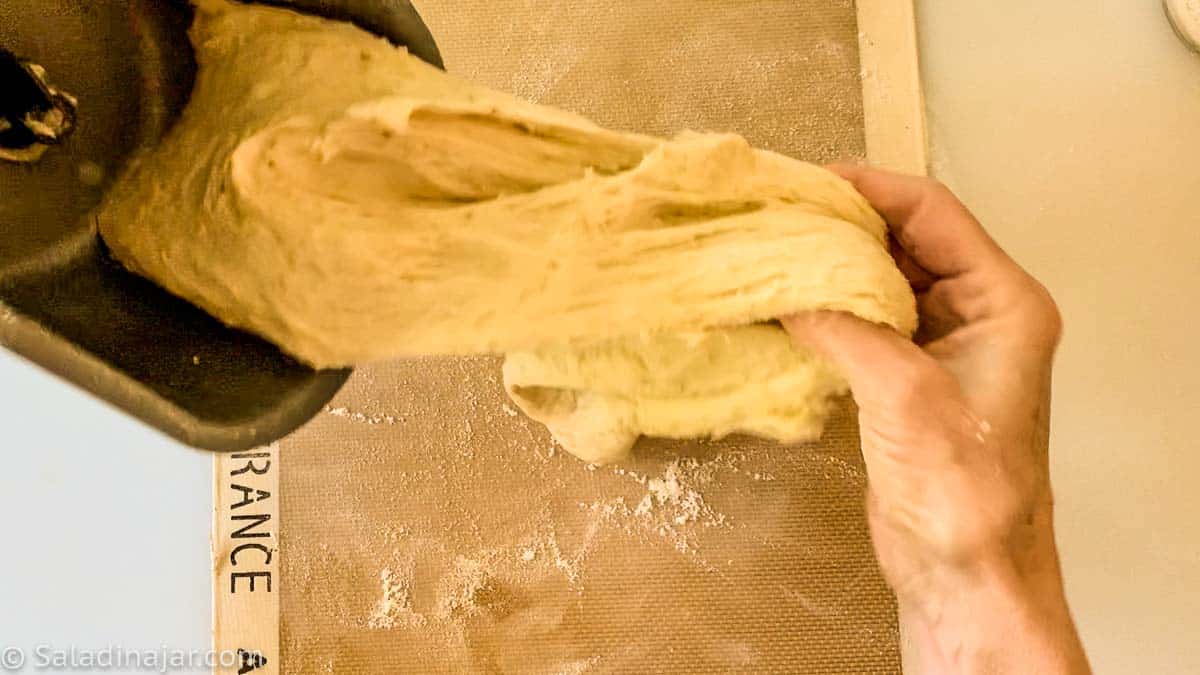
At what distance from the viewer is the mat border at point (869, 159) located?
3.60 feet

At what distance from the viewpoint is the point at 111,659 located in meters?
1.11

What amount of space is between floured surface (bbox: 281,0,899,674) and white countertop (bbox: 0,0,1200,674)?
15 centimetres

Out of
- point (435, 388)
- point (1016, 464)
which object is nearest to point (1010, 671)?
point (1016, 464)

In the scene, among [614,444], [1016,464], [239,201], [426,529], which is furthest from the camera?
[426,529]

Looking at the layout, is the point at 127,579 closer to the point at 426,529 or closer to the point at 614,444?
the point at 426,529

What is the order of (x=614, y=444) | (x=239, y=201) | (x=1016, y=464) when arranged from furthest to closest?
(x=614, y=444) → (x=1016, y=464) → (x=239, y=201)

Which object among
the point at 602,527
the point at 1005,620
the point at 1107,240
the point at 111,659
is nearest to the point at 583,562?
the point at 602,527

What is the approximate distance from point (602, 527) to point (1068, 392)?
1.99 feet

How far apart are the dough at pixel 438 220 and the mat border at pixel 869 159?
37 centimetres

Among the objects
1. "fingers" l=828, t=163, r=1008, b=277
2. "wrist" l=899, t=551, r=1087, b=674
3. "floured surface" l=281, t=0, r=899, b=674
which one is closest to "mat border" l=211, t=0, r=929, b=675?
"floured surface" l=281, t=0, r=899, b=674

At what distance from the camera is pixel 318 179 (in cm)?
68

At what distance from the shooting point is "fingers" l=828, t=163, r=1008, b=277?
2.77ft

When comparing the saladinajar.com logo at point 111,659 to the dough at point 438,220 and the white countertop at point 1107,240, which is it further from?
the white countertop at point 1107,240

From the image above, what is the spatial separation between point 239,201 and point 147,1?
0.22 meters
